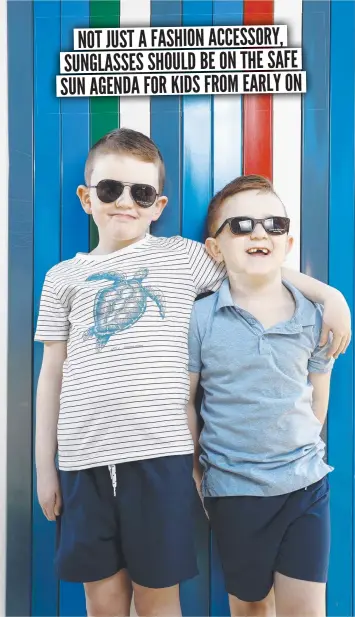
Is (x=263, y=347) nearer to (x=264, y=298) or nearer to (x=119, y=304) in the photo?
(x=264, y=298)

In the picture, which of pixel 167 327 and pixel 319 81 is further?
pixel 319 81

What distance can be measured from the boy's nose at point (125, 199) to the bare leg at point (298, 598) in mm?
930

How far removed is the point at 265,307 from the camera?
4.60ft

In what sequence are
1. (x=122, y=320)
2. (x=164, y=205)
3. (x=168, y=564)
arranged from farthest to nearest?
(x=164, y=205), (x=122, y=320), (x=168, y=564)

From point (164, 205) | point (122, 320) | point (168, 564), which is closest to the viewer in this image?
point (168, 564)

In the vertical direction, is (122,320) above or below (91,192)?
below

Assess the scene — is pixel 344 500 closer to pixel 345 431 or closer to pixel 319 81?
pixel 345 431

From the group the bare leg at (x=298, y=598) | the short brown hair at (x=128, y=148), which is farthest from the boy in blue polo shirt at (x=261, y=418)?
the short brown hair at (x=128, y=148)

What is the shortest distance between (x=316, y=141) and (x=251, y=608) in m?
1.20

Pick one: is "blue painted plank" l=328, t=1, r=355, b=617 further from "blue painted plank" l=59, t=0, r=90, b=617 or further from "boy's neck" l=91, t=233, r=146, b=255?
"blue painted plank" l=59, t=0, r=90, b=617

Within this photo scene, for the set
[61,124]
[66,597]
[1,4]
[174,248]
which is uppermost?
[1,4]

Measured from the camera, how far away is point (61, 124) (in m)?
1.59

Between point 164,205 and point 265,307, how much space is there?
1.28 feet

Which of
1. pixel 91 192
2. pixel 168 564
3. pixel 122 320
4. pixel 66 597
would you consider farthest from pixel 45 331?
pixel 66 597
